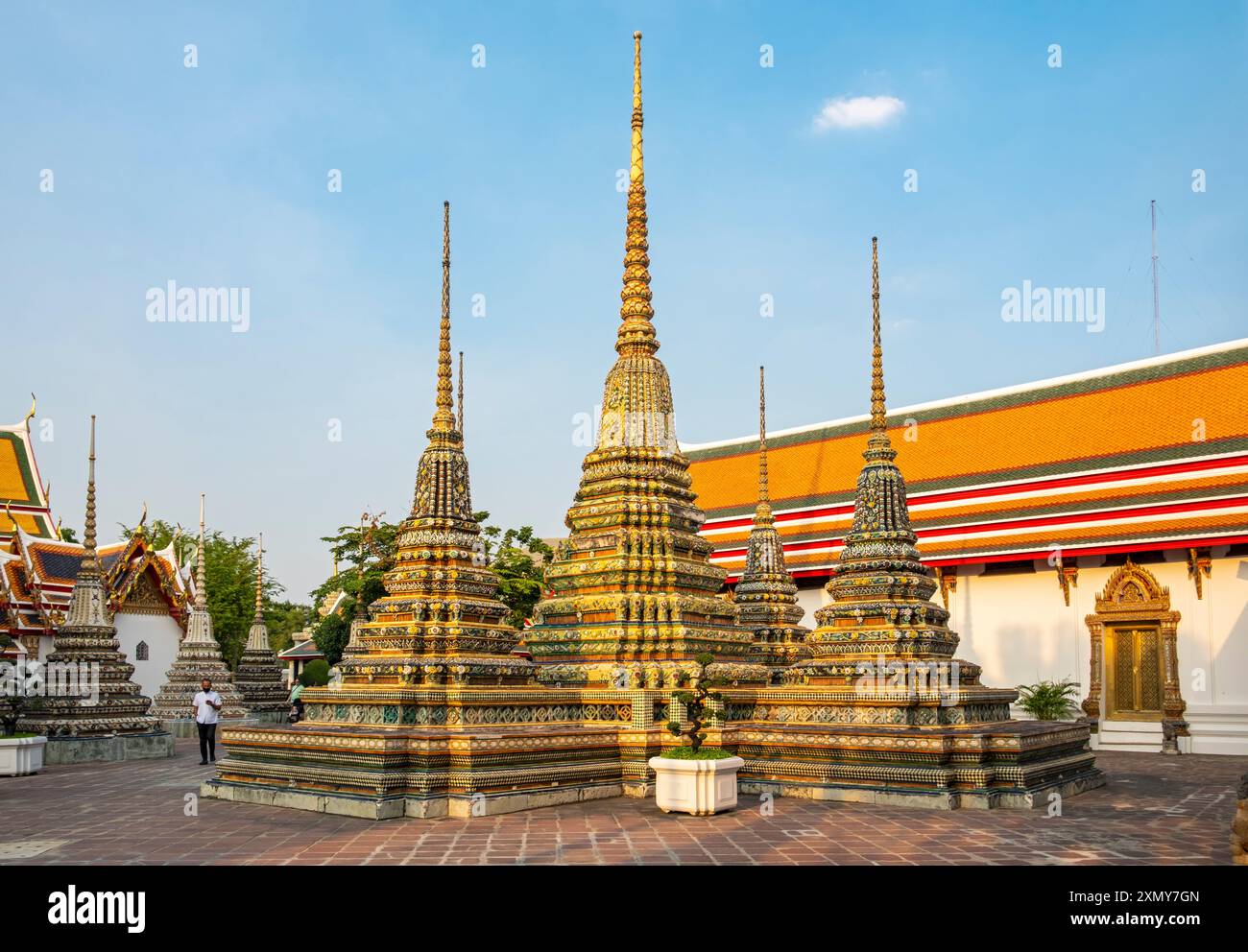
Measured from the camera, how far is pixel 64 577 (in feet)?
114

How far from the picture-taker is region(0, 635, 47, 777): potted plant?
60.2 feet

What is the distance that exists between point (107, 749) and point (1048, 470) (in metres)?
22.7

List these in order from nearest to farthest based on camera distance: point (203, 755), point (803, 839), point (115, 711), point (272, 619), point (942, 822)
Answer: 1. point (803, 839)
2. point (942, 822)
3. point (203, 755)
4. point (115, 711)
5. point (272, 619)

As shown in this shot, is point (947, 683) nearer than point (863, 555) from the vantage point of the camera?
Yes

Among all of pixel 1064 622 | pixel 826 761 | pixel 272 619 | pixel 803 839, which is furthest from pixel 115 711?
pixel 272 619

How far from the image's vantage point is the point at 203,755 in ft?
65.0

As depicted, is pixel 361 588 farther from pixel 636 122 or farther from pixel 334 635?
pixel 636 122

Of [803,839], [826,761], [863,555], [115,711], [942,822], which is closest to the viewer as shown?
[803,839]

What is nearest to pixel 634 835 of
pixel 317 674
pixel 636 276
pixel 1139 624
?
pixel 636 276

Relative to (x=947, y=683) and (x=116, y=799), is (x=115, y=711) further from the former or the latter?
(x=947, y=683)

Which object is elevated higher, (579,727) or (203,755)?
(579,727)

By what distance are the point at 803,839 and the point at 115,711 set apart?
57.2 feet

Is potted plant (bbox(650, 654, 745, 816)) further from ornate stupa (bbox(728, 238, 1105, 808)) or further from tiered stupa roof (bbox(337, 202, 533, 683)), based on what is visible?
tiered stupa roof (bbox(337, 202, 533, 683))

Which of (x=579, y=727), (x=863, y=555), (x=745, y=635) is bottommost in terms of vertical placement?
(x=579, y=727)
